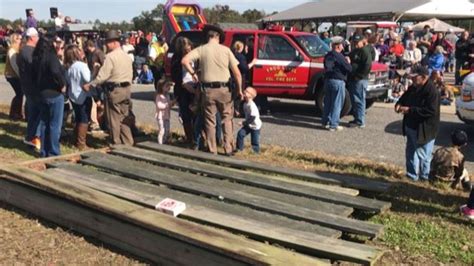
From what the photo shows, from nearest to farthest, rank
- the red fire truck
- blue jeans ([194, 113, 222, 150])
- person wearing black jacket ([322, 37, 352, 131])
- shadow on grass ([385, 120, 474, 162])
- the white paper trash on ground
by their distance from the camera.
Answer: the white paper trash on ground < blue jeans ([194, 113, 222, 150]) < shadow on grass ([385, 120, 474, 162]) < person wearing black jacket ([322, 37, 352, 131]) < the red fire truck

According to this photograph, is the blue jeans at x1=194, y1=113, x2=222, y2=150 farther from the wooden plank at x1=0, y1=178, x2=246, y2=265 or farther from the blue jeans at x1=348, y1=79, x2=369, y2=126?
the blue jeans at x1=348, y1=79, x2=369, y2=126

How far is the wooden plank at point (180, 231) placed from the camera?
374 cm

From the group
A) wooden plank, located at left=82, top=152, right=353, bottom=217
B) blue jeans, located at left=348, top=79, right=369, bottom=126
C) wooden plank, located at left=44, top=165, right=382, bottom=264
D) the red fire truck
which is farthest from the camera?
the red fire truck

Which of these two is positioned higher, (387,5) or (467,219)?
(387,5)

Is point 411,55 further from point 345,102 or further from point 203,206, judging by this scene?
point 203,206

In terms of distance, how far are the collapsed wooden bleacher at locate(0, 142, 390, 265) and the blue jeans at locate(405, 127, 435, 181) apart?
3.74 ft

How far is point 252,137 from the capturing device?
8.27 meters

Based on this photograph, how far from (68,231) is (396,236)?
3.01m

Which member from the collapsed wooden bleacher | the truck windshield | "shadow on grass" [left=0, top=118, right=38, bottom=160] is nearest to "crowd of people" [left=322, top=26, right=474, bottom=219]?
the truck windshield

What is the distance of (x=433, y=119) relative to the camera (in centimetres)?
669

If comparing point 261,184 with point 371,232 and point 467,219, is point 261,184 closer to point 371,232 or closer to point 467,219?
point 371,232

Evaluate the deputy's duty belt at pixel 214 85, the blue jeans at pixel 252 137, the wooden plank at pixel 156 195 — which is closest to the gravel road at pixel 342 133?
the blue jeans at pixel 252 137

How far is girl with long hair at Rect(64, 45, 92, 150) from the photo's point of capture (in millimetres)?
8188

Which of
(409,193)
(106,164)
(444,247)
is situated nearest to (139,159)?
(106,164)
